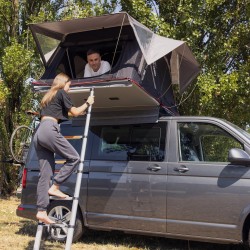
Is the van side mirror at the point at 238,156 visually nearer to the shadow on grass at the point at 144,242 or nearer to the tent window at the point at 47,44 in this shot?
the shadow on grass at the point at 144,242

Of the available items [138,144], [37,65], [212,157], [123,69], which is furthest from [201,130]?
[37,65]

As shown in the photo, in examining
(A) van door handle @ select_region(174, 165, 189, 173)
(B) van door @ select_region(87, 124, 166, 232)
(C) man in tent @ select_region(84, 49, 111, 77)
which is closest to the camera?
(A) van door handle @ select_region(174, 165, 189, 173)

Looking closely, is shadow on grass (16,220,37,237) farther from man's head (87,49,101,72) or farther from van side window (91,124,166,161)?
man's head (87,49,101,72)

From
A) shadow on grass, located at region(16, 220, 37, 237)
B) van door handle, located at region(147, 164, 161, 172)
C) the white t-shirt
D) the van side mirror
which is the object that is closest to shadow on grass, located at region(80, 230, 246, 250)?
shadow on grass, located at region(16, 220, 37, 237)

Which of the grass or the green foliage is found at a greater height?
the green foliage

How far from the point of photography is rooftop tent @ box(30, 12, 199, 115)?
579 cm

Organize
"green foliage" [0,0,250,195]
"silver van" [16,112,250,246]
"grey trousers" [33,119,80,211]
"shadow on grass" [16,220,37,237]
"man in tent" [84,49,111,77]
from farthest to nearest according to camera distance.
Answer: "green foliage" [0,0,250,195], "shadow on grass" [16,220,37,237], "man in tent" [84,49,111,77], "silver van" [16,112,250,246], "grey trousers" [33,119,80,211]

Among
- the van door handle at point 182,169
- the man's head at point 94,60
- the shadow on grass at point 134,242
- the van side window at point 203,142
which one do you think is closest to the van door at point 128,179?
the van door handle at point 182,169

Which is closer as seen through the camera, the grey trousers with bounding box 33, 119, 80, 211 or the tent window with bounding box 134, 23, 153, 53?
the grey trousers with bounding box 33, 119, 80, 211

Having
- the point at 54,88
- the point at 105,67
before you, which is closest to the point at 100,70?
the point at 105,67

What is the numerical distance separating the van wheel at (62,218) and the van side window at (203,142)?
75.3 inches

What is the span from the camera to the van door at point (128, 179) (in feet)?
19.4

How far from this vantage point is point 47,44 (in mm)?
6945

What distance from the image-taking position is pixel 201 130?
6.09m
